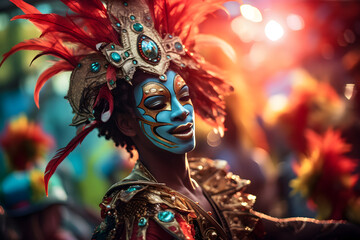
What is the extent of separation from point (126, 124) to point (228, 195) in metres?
0.87

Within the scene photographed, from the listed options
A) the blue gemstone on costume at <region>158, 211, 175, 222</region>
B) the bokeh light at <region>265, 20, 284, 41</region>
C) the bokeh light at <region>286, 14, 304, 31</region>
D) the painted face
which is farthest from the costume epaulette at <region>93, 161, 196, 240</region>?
the bokeh light at <region>286, 14, 304, 31</region>

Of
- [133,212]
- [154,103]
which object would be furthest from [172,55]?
[133,212]

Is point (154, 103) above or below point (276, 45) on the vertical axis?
→ below

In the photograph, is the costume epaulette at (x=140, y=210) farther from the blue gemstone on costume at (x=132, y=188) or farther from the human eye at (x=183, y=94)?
the human eye at (x=183, y=94)

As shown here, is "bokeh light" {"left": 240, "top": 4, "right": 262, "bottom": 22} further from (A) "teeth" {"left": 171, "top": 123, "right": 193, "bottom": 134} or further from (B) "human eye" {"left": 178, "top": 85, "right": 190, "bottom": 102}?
(A) "teeth" {"left": 171, "top": 123, "right": 193, "bottom": 134}

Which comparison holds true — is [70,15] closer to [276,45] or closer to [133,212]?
[133,212]

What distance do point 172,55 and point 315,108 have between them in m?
4.48

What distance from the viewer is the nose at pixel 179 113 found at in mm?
2238

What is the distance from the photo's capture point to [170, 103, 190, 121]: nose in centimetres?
224

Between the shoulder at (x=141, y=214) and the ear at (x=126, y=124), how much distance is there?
308mm

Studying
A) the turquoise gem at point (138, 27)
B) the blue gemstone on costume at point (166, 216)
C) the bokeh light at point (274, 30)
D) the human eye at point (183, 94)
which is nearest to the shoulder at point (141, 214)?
the blue gemstone on costume at point (166, 216)

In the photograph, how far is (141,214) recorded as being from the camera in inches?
82.2

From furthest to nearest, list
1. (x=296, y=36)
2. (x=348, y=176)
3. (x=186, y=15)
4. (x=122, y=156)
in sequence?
(x=296, y=36)
(x=122, y=156)
(x=348, y=176)
(x=186, y=15)

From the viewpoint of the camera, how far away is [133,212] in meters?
2.11
